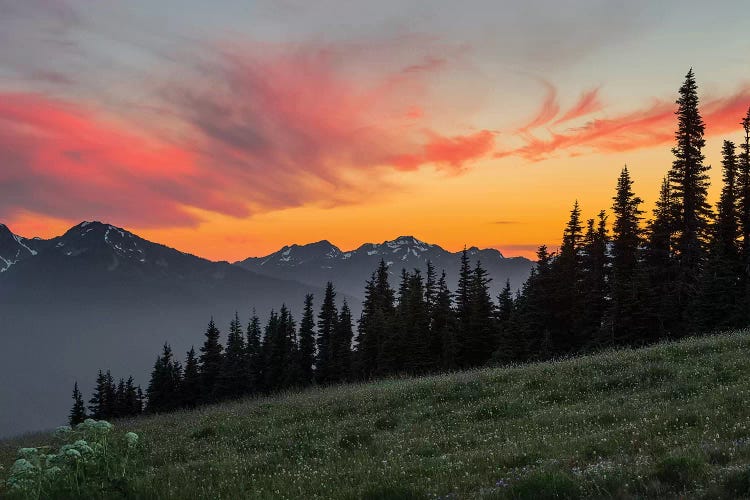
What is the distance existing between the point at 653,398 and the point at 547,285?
4443cm

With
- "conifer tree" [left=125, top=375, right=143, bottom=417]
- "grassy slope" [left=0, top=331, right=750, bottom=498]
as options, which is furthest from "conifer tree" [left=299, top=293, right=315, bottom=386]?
"grassy slope" [left=0, top=331, right=750, bottom=498]

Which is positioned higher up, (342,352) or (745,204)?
(745,204)

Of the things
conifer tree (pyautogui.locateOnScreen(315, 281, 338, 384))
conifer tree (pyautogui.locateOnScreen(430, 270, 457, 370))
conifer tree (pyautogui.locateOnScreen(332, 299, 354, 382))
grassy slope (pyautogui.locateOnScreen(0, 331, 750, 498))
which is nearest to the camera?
grassy slope (pyautogui.locateOnScreen(0, 331, 750, 498))

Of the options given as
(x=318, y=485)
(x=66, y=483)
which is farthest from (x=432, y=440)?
(x=66, y=483)

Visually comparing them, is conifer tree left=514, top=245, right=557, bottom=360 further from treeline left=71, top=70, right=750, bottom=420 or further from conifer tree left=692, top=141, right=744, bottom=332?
conifer tree left=692, top=141, right=744, bottom=332

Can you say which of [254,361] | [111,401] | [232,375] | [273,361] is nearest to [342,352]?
[273,361]

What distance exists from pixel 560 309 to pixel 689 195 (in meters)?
18.1

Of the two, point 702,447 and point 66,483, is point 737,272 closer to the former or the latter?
point 702,447

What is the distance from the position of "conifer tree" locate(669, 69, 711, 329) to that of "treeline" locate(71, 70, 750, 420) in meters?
0.09

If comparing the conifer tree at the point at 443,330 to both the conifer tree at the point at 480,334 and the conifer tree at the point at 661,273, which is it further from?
→ the conifer tree at the point at 661,273

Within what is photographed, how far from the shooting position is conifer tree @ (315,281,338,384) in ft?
238

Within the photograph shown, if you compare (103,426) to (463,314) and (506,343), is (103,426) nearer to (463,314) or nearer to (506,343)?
(506,343)

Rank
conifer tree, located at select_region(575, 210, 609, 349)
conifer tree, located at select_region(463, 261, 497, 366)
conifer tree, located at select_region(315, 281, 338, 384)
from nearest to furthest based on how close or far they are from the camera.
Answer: conifer tree, located at select_region(575, 210, 609, 349)
conifer tree, located at select_region(463, 261, 497, 366)
conifer tree, located at select_region(315, 281, 338, 384)

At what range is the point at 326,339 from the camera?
7588 cm
